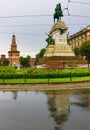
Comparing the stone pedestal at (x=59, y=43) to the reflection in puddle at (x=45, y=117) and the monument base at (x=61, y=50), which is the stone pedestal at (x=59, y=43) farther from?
the reflection in puddle at (x=45, y=117)

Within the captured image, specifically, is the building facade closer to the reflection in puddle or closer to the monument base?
the monument base

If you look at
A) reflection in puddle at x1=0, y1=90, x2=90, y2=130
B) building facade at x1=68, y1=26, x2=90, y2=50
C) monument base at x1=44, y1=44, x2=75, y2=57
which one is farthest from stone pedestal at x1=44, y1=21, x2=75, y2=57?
building facade at x1=68, y1=26, x2=90, y2=50

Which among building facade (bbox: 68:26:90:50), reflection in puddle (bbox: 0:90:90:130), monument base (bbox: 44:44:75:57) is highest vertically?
building facade (bbox: 68:26:90:50)

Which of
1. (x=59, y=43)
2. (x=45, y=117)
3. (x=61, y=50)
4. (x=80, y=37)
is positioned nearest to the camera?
(x=45, y=117)

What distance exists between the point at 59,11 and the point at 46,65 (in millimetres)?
10696

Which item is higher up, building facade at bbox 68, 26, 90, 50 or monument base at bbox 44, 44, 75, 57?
building facade at bbox 68, 26, 90, 50

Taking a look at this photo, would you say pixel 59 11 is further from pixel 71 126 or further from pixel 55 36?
pixel 71 126

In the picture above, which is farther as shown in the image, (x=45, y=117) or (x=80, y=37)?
(x=80, y=37)

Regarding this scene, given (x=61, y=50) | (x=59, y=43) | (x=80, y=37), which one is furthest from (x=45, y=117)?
(x=80, y=37)

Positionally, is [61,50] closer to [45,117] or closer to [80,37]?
[45,117]

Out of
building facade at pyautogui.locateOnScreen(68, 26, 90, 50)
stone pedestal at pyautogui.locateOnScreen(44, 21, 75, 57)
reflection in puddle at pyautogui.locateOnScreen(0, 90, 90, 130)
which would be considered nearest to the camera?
reflection in puddle at pyautogui.locateOnScreen(0, 90, 90, 130)

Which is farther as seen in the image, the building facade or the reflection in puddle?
the building facade

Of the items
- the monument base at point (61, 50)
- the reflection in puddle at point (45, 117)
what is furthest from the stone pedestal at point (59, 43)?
the reflection in puddle at point (45, 117)

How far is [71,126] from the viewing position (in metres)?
10.1
